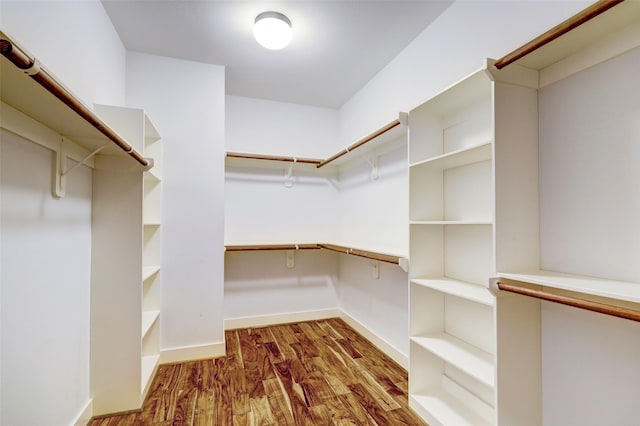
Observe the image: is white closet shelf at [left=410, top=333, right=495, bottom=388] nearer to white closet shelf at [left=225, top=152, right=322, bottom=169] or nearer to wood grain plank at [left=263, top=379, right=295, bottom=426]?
wood grain plank at [left=263, top=379, right=295, bottom=426]

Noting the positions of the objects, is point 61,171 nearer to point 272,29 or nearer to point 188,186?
point 188,186

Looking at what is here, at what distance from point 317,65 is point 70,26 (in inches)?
63.6

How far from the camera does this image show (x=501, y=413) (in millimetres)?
1176

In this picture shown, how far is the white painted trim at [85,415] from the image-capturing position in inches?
57.8

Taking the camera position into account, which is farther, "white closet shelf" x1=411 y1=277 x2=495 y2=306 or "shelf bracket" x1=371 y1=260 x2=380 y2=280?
"shelf bracket" x1=371 y1=260 x2=380 y2=280

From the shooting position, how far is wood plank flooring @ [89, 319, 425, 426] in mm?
1631

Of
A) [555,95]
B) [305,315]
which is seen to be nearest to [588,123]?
[555,95]

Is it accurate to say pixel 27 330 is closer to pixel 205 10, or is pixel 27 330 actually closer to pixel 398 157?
pixel 205 10

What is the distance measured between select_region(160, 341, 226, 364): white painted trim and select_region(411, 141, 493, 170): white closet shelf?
2090mm

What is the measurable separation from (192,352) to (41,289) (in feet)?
4.67

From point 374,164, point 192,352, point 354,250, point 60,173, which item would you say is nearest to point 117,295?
point 60,173

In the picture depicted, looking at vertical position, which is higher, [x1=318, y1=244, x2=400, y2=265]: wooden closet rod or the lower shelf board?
[x1=318, y1=244, x2=400, y2=265]: wooden closet rod

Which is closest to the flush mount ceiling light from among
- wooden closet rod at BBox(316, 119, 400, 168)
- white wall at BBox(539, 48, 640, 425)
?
wooden closet rod at BBox(316, 119, 400, 168)

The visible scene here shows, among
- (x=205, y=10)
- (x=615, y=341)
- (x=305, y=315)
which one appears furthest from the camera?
(x=305, y=315)
